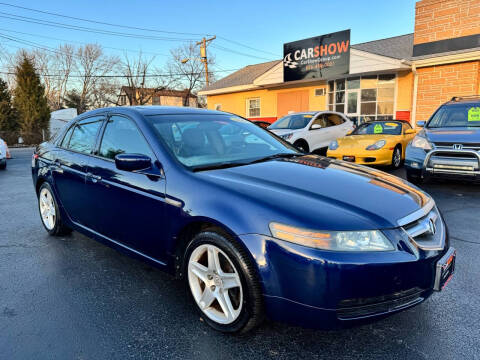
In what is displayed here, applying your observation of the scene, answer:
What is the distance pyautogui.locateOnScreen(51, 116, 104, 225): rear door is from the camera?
3451mm

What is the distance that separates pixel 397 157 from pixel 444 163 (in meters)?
2.95

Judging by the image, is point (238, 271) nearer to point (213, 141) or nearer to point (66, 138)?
point (213, 141)

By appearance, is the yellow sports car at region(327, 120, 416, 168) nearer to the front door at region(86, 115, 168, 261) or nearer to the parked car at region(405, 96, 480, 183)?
the parked car at region(405, 96, 480, 183)


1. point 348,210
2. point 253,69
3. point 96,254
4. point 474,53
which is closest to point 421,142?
point 348,210

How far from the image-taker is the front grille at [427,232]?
2062 millimetres

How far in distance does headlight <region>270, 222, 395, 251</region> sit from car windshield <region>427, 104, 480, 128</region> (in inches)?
226

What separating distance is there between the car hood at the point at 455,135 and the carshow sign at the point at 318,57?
30.1 feet

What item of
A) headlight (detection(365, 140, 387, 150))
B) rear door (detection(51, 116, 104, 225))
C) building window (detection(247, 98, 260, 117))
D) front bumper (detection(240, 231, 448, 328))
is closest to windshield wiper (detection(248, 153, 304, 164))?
front bumper (detection(240, 231, 448, 328))

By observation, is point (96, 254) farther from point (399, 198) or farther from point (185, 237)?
point (399, 198)

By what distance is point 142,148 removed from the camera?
113 inches

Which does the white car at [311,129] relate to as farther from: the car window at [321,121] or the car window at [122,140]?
the car window at [122,140]

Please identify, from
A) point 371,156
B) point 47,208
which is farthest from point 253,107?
point 47,208

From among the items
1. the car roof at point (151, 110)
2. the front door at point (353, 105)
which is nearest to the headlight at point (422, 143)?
the car roof at point (151, 110)

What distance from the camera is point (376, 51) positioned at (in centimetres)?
1508
